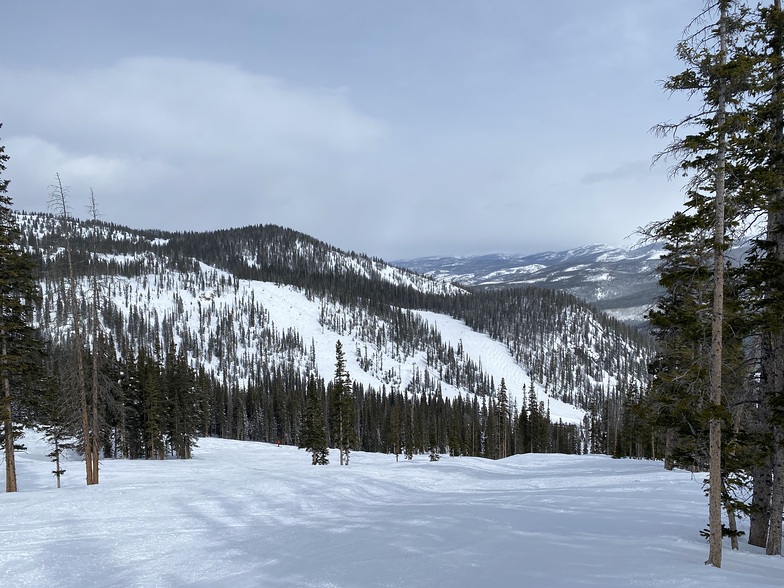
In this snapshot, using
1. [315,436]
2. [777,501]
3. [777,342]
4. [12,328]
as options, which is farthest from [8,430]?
[315,436]

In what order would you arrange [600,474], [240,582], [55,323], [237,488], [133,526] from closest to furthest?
[240,582], [133,526], [55,323], [237,488], [600,474]

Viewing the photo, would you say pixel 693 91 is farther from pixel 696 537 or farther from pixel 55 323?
pixel 55 323

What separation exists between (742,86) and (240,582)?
1759 cm

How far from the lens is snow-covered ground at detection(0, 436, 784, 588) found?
10.9 m

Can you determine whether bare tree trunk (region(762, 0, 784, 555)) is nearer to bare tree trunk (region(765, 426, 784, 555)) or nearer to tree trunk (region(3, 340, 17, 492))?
bare tree trunk (region(765, 426, 784, 555))

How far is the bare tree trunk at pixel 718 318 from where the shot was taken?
10219 mm

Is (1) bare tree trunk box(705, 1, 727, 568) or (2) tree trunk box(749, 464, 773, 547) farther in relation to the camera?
(2) tree trunk box(749, 464, 773, 547)

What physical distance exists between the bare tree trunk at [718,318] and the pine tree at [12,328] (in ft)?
96.3

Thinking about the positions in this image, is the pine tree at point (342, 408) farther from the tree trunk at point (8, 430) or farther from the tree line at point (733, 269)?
the tree line at point (733, 269)

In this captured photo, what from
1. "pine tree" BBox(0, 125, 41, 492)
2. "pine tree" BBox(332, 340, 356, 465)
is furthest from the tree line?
"pine tree" BBox(332, 340, 356, 465)

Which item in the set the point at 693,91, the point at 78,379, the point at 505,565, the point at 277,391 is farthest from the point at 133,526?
the point at 277,391

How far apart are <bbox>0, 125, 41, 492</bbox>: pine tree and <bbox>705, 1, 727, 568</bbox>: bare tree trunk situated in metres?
29.4

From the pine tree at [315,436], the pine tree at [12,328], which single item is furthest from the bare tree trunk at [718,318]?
the pine tree at [315,436]

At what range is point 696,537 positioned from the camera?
13.5 metres
